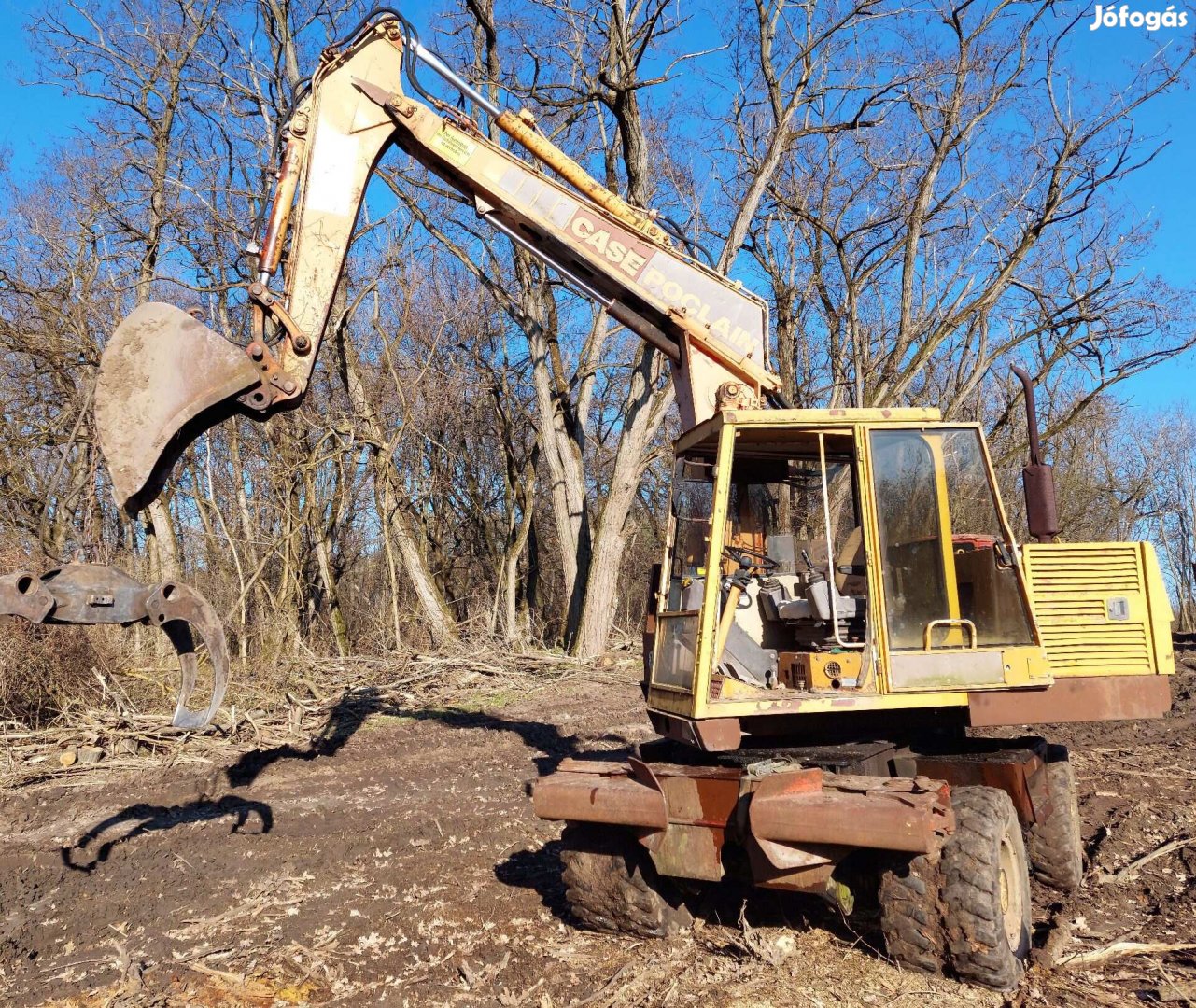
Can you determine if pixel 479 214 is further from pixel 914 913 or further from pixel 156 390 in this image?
pixel 914 913

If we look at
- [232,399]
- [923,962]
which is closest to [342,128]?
[232,399]

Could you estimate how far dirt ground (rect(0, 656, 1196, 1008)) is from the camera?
464cm

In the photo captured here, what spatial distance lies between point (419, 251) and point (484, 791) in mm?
13158

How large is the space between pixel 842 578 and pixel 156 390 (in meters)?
3.47

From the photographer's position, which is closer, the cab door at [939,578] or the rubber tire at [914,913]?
the rubber tire at [914,913]

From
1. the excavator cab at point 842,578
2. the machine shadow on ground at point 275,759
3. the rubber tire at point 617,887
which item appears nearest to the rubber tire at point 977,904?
the excavator cab at point 842,578

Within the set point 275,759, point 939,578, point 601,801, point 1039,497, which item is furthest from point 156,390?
point 275,759

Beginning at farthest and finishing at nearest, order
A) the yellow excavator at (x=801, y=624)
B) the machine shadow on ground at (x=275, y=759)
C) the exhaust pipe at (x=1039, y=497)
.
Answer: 1. the machine shadow on ground at (x=275, y=759)
2. the exhaust pipe at (x=1039, y=497)
3. the yellow excavator at (x=801, y=624)

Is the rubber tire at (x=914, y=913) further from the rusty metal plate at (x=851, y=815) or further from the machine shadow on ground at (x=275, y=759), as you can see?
the machine shadow on ground at (x=275, y=759)

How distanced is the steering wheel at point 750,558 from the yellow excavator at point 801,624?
0.04 ft

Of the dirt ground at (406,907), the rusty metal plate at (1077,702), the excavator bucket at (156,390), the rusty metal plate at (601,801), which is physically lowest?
the dirt ground at (406,907)

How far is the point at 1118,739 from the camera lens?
1072 cm

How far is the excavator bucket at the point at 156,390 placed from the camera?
496 cm

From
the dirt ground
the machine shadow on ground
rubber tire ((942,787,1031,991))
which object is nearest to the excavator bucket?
the dirt ground
